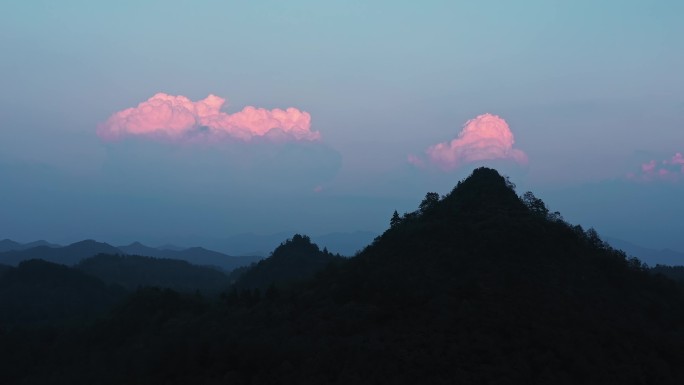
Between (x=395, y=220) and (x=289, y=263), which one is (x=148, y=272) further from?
(x=395, y=220)

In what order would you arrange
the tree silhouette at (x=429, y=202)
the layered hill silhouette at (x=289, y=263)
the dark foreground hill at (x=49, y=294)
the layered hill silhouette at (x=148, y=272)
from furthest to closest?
the layered hill silhouette at (x=148, y=272) → the layered hill silhouette at (x=289, y=263) → the dark foreground hill at (x=49, y=294) → the tree silhouette at (x=429, y=202)

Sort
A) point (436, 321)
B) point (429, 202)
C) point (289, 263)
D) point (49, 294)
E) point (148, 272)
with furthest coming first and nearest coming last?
point (148, 272), point (289, 263), point (49, 294), point (429, 202), point (436, 321)

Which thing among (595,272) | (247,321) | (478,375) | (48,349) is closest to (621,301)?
(595,272)

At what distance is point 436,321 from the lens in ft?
111

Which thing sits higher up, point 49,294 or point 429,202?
point 429,202

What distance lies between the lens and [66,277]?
92.2 meters

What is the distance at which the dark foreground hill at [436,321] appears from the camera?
30.2 metres

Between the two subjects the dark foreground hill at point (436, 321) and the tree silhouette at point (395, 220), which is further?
the tree silhouette at point (395, 220)

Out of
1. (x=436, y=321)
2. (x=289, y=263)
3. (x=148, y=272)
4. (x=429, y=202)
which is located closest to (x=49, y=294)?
(x=289, y=263)

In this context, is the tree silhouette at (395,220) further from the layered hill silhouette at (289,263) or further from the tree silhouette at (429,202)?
the layered hill silhouette at (289,263)

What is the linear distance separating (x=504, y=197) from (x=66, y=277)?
6955 centimetres

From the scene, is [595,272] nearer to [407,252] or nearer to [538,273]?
[538,273]

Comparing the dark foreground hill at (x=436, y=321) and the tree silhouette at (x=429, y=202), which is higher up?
the tree silhouette at (x=429, y=202)

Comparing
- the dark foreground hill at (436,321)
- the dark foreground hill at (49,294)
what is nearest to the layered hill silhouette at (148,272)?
the dark foreground hill at (49,294)
